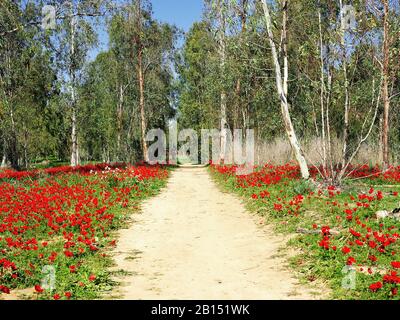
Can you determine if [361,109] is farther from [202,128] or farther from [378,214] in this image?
[202,128]

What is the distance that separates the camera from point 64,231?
8.73 m

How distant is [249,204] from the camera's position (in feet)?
42.8

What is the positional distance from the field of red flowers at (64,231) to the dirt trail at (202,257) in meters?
0.52

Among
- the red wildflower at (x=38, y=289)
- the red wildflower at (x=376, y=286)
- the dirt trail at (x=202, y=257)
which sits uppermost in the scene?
the red wildflower at (x=376, y=286)

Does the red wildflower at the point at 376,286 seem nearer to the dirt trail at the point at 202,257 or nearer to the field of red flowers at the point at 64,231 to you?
the dirt trail at the point at 202,257

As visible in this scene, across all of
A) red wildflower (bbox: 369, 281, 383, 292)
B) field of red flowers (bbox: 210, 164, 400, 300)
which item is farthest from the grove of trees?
red wildflower (bbox: 369, 281, 383, 292)

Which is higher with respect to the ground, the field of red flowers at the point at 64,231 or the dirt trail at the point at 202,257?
the field of red flowers at the point at 64,231

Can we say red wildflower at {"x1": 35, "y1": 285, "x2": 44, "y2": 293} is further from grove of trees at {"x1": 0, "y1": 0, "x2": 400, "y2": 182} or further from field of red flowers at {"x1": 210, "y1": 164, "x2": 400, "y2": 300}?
grove of trees at {"x1": 0, "y1": 0, "x2": 400, "y2": 182}

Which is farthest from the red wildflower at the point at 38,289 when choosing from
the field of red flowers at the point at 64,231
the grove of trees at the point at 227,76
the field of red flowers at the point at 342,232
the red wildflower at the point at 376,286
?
the grove of trees at the point at 227,76

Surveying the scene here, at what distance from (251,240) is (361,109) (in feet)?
62.9

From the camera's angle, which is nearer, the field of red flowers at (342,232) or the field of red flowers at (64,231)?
the field of red flowers at (342,232)

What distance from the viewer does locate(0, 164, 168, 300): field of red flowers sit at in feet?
20.0

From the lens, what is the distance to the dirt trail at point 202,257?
589 cm

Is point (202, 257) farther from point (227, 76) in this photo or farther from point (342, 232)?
point (227, 76)
